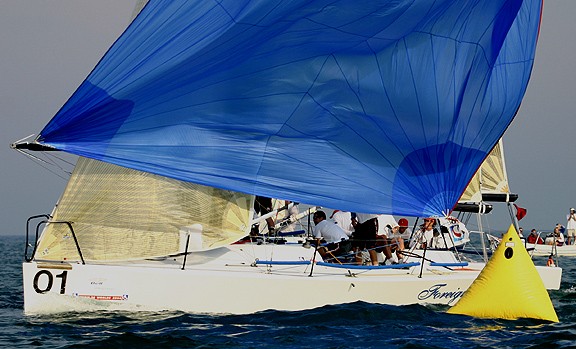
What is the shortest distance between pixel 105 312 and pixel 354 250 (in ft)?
14.7

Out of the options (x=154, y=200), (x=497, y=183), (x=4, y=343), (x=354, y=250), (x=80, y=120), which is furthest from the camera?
(x=497, y=183)

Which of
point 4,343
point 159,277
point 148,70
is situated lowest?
point 4,343

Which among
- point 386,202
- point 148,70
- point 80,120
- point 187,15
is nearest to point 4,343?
point 80,120

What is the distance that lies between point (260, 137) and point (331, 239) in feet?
9.25

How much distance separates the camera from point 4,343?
1099cm

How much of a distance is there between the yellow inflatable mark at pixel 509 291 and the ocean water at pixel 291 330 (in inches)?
6.9

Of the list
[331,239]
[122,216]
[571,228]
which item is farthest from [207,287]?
[571,228]

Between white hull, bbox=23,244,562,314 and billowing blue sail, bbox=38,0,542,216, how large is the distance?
1.19 metres

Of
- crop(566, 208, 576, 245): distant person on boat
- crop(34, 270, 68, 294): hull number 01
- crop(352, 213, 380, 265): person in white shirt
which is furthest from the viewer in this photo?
crop(566, 208, 576, 245): distant person on boat

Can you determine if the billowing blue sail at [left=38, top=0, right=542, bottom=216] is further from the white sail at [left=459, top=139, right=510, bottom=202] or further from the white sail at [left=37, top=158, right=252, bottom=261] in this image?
the white sail at [left=459, top=139, right=510, bottom=202]

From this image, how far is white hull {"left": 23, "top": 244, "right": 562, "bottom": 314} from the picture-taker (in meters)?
12.6

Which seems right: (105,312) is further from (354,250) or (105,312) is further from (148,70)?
(354,250)

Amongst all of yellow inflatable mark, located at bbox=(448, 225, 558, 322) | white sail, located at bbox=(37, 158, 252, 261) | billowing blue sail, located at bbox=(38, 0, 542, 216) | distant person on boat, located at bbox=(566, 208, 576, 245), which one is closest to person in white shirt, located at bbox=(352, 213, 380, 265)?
billowing blue sail, located at bbox=(38, 0, 542, 216)

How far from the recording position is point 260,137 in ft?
43.0
